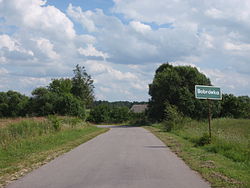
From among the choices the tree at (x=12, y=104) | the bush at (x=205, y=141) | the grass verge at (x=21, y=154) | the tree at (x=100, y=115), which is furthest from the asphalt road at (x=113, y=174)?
the tree at (x=100, y=115)

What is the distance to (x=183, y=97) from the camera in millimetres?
54531

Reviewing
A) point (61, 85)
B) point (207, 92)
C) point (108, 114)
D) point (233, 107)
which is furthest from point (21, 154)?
point (61, 85)

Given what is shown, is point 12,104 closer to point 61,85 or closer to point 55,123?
point 61,85

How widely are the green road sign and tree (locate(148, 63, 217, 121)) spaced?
3663 cm

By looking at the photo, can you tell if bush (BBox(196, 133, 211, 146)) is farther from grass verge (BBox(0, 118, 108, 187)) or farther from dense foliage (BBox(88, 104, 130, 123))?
dense foliage (BBox(88, 104, 130, 123))

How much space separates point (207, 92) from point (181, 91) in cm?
3853

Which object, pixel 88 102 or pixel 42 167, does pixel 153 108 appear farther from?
pixel 42 167

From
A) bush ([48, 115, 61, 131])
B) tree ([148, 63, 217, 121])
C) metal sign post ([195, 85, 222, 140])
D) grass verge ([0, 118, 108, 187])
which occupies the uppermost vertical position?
tree ([148, 63, 217, 121])

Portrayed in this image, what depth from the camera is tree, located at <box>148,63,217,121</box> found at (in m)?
54.8

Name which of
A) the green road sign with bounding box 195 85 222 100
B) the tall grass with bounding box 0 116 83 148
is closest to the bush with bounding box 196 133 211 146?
the green road sign with bounding box 195 85 222 100

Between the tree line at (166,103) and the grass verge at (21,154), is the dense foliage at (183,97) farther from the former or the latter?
the grass verge at (21,154)

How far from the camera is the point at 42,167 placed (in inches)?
413

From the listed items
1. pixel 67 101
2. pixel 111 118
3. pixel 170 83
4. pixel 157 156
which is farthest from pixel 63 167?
pixel 111 118

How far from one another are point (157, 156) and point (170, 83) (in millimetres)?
44585
